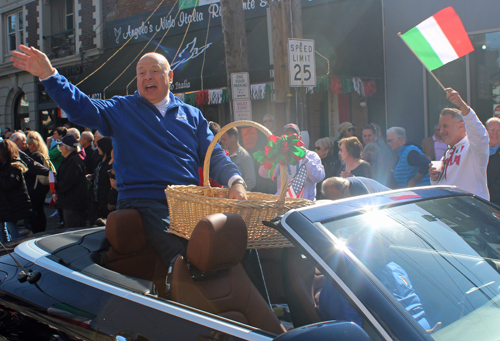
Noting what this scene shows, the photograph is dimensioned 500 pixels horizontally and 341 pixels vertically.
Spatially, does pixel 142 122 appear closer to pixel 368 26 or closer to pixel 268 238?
pixel 268 238

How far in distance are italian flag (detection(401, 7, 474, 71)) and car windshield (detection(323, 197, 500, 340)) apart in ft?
8.35

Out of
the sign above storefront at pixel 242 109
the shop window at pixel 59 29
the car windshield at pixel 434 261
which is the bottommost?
the car windshield at pixel 434 261

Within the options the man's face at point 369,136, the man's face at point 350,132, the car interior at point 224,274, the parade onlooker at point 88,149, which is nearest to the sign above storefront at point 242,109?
the man's face at point 350,132

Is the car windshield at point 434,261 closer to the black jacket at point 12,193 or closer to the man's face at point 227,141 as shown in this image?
the man's face at point 227,141

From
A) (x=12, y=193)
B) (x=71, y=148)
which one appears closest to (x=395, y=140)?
(x=71, y=148)

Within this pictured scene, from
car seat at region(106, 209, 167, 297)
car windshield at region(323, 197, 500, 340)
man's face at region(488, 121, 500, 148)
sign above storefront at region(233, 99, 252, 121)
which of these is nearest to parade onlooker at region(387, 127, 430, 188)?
man's face at region(488, 121, 500, 148)

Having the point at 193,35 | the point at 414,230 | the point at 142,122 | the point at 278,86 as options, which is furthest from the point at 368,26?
the point at 414,230

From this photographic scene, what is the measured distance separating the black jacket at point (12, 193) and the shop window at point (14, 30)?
17.7 meters

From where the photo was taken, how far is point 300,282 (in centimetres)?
209

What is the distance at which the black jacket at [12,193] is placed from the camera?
6.07m

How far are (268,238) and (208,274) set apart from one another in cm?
33

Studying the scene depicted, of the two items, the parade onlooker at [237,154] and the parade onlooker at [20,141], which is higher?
the parade onlooker at [20,141]

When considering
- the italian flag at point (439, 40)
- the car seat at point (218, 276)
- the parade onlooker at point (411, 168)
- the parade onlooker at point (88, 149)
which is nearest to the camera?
the car seat at point (218, 276)

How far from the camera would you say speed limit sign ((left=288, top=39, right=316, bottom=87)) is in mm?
6262
